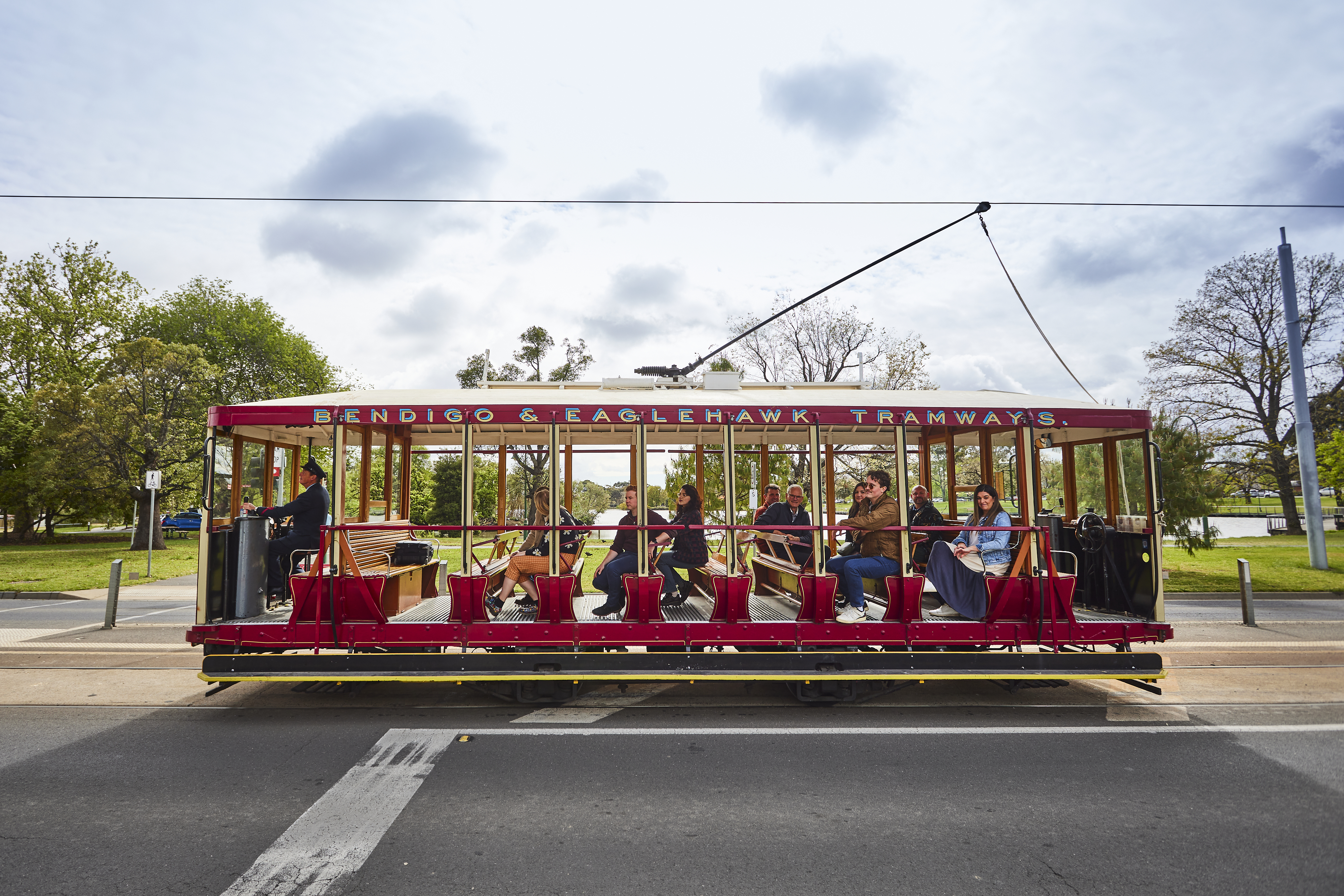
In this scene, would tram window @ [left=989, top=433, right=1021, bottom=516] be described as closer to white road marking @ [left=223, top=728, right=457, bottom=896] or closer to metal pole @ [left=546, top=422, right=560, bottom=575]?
metal pole @ [left=546, top=422, right=560, bottom=575]

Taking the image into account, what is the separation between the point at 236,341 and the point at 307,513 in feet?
118

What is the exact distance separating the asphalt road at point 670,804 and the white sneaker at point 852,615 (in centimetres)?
84

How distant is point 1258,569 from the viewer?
661 inches

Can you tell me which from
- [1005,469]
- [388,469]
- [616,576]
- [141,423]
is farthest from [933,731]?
[141,423]

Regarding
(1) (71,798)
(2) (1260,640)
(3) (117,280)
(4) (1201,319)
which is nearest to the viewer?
(1) (71,798)

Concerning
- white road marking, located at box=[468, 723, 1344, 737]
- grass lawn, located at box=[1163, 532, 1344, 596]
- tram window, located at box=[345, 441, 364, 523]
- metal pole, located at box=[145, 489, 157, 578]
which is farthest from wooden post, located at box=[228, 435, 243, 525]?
grass lawn, located at box=[1163, 532, 1344, 596]

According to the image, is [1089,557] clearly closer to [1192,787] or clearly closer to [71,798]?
[1192,787]

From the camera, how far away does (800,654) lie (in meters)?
6.13

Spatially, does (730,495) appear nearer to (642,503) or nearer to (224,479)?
(642,503)

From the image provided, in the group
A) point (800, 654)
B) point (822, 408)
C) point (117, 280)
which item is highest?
point (117, 280)

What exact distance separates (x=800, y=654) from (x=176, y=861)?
4580 mm

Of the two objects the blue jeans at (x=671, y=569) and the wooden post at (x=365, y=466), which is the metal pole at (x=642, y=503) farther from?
the wooden post at (x=365, y=466)

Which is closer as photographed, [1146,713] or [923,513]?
[1146,713]

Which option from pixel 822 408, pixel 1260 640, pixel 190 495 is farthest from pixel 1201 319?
pixel 190 495
